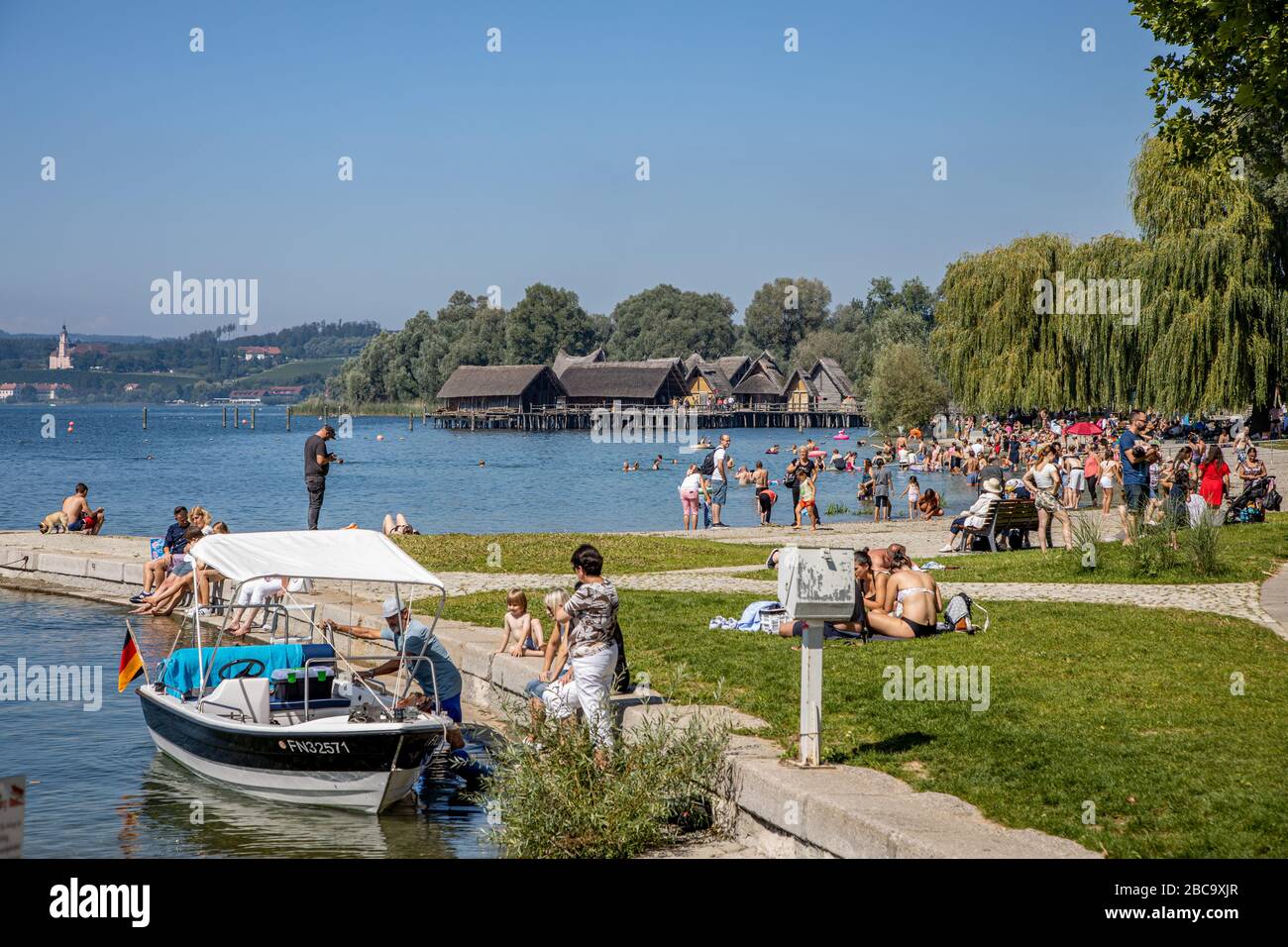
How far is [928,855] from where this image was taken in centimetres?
675

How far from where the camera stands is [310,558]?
1131cm

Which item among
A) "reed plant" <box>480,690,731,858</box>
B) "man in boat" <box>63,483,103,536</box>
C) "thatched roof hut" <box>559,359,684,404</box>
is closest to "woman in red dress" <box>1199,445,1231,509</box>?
"reed plant" <box>480,690,731,858</box>

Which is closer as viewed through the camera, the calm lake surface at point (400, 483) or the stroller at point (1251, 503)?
the stroller at point (1251, 503)

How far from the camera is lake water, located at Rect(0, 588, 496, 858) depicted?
390 inches

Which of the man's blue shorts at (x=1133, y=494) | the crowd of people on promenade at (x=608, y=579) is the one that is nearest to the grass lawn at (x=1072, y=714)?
the crowd of people on promenade at (x=608, y=579)

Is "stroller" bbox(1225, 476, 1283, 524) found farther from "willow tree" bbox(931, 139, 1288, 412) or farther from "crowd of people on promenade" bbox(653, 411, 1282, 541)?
"willow tree" bbox(931, 139, 1288, 412)

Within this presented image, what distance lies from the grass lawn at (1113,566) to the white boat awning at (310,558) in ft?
30.7

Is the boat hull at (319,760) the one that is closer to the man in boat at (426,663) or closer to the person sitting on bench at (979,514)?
the man in boat at (426,663)

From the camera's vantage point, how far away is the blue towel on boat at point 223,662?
12266mm

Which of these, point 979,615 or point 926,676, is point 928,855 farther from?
point 979,615
